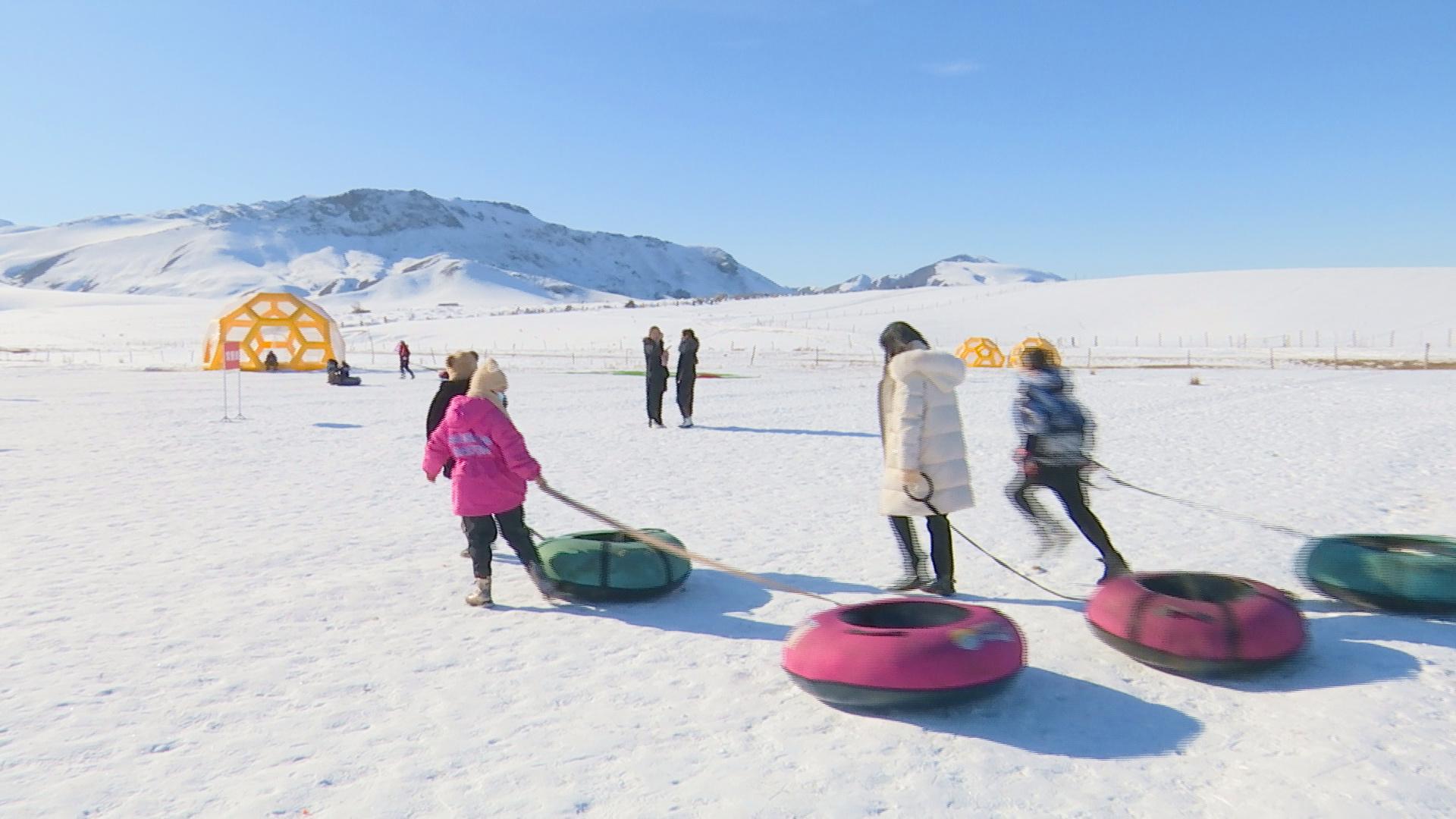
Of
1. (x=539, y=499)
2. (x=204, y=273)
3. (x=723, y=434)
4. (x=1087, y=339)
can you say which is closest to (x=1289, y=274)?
(x=1087, y=339)

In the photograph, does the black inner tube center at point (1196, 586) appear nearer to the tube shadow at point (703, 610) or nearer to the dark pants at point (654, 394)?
the tube shadow at point (703, 610)

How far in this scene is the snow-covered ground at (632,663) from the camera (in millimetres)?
3434

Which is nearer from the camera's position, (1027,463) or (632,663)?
(632,663)

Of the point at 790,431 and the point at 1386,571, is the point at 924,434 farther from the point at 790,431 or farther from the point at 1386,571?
the point at 790,431

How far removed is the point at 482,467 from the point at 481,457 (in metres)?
0.06

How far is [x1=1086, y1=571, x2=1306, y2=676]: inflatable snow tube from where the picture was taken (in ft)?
14.0

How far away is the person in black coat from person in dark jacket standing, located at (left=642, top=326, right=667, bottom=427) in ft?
26.5

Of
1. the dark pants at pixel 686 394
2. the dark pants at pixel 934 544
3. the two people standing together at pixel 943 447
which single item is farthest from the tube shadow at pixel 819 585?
the dark pants at pixel 686 394

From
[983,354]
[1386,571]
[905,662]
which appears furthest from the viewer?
[983,354]

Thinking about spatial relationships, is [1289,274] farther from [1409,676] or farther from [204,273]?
[204,273]

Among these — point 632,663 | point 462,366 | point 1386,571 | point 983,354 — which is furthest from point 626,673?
point 983,354

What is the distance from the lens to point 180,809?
3271mm

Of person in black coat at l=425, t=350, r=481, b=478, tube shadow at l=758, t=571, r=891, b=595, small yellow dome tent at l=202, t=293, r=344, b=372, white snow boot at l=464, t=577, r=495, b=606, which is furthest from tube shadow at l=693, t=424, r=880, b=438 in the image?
small yellow dome tent at l=202, t=293, r=344, b=372

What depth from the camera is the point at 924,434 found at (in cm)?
540
